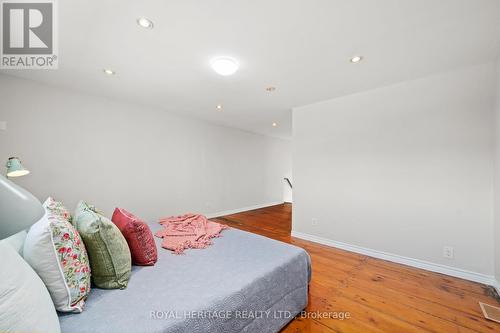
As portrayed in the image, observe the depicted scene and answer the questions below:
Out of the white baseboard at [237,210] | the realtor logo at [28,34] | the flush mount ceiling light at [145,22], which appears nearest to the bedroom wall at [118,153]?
the white baseboard at [237,210]

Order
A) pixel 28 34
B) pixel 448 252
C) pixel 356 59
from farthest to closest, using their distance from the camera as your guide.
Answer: pixel 448 252, pixel 356 59, pixel 28 34

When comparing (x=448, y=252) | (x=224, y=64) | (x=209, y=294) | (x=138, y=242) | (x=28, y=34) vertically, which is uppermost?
(x=28, y=34)

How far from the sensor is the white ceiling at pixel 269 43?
1492 mm

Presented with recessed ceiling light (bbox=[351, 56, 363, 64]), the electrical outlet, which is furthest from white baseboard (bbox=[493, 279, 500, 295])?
recessed ceiling light (bbox=[351, 56, 363, 64])

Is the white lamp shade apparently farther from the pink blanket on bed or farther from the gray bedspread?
the pink blanket on bed

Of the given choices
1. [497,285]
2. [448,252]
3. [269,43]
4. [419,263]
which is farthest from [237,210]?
[497,285]

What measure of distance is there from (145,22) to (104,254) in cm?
174

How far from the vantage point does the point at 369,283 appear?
215 centimetres

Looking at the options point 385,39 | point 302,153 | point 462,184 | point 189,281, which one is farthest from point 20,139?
point 462,184

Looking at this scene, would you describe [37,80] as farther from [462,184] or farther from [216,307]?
[462,184]

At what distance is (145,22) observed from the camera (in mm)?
1634

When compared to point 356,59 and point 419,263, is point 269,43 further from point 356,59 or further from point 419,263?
point 419,263

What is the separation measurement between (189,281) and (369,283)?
1.94 m

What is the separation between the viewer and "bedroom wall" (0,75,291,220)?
8.71 feet
